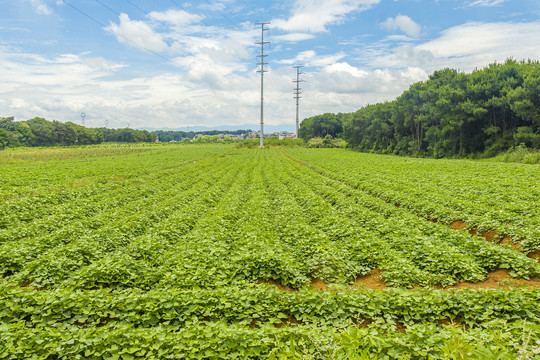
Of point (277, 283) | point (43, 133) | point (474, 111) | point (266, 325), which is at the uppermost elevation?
point (43, 133)

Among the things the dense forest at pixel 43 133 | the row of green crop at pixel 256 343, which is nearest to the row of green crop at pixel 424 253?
the row of green crop at pixel 256 343

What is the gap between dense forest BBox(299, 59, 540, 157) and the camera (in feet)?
138

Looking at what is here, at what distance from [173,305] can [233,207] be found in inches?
398

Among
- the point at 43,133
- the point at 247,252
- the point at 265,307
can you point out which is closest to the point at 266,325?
the point at 265,307

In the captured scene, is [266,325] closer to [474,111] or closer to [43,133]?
[474,111]

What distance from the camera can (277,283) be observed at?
8.67m

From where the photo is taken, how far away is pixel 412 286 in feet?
27.0

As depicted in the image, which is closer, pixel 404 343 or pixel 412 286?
pixel 404 343

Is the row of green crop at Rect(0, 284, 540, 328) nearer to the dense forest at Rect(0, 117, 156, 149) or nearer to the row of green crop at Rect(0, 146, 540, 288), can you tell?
the row of green crop at Rect(0, 146, 540, 288)

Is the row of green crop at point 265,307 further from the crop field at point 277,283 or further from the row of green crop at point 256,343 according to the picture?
the row of green crop at point 256,343

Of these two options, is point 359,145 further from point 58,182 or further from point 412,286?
point 412,286

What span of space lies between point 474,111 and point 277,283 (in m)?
51.9

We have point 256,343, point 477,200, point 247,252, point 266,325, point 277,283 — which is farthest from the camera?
point 477,200

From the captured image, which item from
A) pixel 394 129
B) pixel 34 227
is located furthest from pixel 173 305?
pixel 394 129
